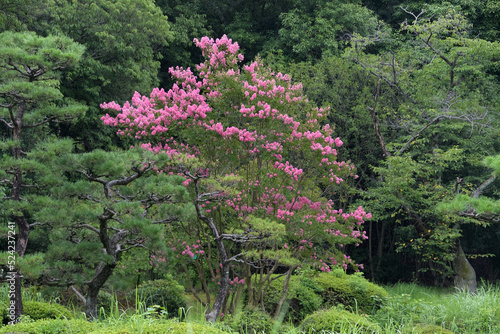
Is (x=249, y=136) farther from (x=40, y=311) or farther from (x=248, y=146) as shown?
(x=40, y=311)

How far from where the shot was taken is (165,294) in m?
6.76

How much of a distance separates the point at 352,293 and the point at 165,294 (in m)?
2.86

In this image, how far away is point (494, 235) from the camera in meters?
11.6

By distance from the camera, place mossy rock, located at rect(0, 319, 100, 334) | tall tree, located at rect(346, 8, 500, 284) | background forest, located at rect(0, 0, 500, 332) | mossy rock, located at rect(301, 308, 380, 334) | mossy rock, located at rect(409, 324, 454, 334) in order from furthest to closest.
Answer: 1. tall tree, located at rect(346, 8, 500, 284)
2. background forest, located at rect(0, 0, 500, 332)
3. mossy rock, located at rect(301, 308, 380, 334)
4. mossy rock, located at rect(409, 324, 454, 334)
5. mossy rock, located at rect(0, 319, 100, 334)

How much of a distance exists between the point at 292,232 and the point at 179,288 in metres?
2.11

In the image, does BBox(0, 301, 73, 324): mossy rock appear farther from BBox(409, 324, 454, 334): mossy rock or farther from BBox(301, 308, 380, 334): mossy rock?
BBox(409, 324, 454, 334): mossy rock

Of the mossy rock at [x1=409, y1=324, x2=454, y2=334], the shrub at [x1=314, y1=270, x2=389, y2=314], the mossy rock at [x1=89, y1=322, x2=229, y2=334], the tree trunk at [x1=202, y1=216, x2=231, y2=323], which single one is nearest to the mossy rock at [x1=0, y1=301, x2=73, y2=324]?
the tree trunk at [x1=202, y1=216, x2=231, y2=323]

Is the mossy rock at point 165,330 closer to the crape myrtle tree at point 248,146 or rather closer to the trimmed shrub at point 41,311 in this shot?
the trimmed shrub at point 41,311

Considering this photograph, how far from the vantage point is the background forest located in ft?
15.0

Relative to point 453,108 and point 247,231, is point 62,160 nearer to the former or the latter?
point 247,231

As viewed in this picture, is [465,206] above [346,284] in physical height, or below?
above

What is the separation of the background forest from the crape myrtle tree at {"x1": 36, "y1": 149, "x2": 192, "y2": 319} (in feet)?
0.07

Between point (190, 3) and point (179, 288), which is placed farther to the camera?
point (190, 3)

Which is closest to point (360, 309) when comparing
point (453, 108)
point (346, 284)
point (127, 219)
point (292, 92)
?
point (346, 284)
